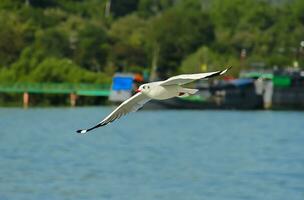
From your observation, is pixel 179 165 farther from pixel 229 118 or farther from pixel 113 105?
pixel 113 105

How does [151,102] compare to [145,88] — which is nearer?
[145,88]

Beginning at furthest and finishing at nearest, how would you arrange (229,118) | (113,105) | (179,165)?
(113,105)
(229,118)
(179,165)

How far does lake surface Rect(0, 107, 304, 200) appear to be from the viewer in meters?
26.0

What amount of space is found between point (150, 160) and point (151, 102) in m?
34.3

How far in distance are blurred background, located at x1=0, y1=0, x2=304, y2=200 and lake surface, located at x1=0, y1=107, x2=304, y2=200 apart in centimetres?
5

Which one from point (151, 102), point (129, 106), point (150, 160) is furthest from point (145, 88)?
point (151, 102)

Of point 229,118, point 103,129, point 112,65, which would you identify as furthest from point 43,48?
point 103,129

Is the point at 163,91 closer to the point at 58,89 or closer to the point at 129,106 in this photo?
the point at 129,106

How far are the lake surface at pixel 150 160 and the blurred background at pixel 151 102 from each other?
0.05 meters

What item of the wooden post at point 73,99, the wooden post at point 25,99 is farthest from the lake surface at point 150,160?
the wooden post at point 73,99

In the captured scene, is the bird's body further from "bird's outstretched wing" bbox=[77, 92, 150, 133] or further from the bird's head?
"bird's outstretched wing" bbox=[77, 92, 150, 133]

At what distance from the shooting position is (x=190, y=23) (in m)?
92.9

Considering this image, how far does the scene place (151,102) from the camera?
67.2 metres

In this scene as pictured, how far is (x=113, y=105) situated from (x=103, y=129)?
19.6 meters
